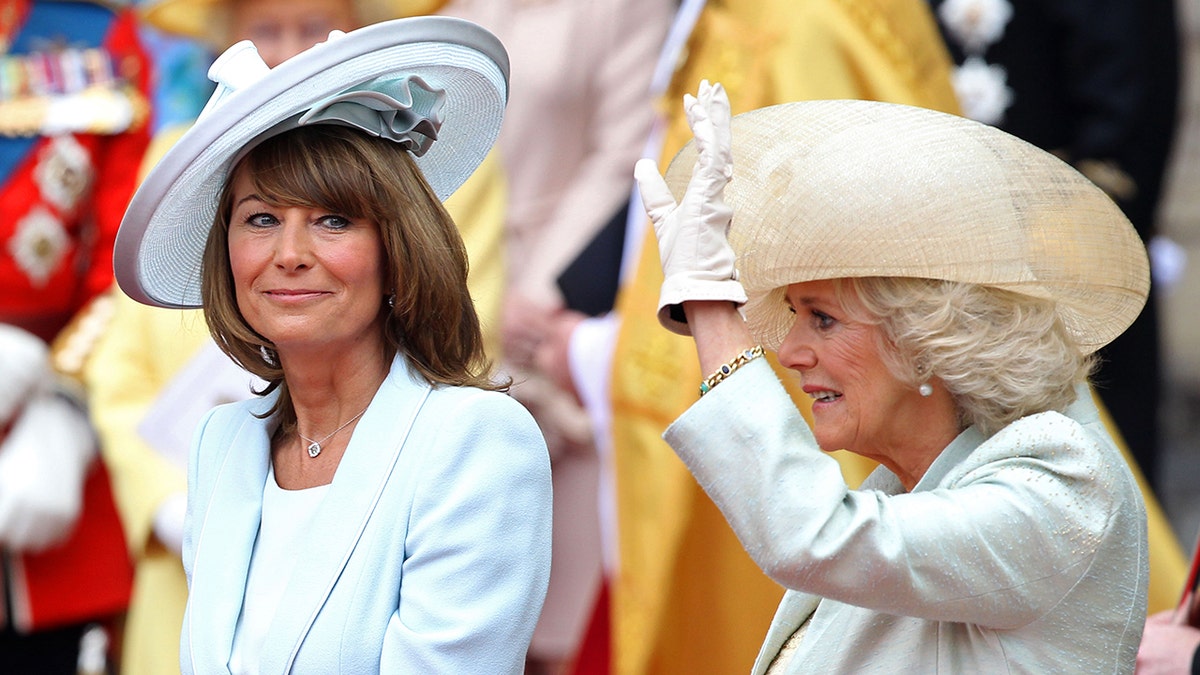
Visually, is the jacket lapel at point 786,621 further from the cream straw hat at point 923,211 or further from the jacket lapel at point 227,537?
the jacket lapel at point 227,537

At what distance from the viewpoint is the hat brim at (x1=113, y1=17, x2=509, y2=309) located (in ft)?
7.13

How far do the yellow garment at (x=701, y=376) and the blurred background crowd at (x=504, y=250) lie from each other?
0.03 m


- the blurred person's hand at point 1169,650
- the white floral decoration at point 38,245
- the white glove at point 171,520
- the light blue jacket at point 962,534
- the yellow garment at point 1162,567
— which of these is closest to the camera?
the light blue jacket at point 962,534

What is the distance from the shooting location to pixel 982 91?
459 centimetres

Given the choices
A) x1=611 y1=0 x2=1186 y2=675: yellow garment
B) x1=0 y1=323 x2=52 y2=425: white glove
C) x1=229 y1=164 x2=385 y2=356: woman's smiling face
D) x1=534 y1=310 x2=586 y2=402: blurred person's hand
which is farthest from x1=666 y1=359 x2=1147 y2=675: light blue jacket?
x1=0 y1=323 x2=52 y2=425: white glove

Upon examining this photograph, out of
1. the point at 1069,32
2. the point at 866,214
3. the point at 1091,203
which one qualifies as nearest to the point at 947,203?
the point at 866,214

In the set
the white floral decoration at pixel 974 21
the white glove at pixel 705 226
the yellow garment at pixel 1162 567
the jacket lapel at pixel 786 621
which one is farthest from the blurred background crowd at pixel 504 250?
the white glove at pixel 705 226

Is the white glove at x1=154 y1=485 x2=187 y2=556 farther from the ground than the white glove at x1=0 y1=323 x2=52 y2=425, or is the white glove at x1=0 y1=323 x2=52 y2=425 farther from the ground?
the white glove at x1=0 y1=323 x2=52 y2=425

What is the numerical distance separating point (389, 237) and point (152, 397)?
2735mm

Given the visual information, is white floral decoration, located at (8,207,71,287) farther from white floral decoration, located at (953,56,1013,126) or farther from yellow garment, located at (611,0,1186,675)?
white floral decoration, located at (953,56,1013,126)

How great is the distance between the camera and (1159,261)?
495cm

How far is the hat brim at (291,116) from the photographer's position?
217 centimetres

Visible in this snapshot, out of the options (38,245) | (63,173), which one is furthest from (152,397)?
(63,173)

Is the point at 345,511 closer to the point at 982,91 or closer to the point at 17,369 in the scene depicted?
the point at 17,369
